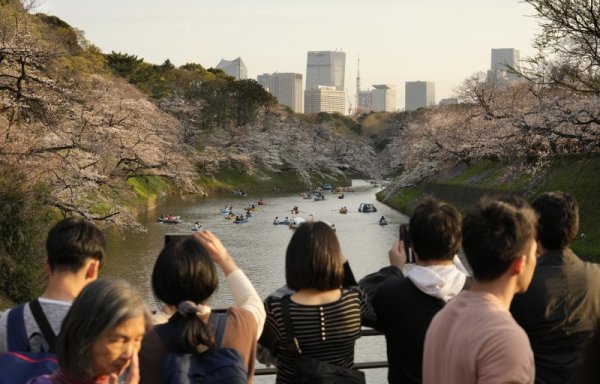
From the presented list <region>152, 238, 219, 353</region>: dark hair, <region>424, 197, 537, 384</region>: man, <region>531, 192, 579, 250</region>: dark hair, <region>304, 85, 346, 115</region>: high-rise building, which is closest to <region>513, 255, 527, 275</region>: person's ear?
<region>424, 197, 537, 384</region>: man

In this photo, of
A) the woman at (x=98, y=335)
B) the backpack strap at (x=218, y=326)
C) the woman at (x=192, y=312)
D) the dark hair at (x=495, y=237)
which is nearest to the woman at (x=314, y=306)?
the woman at (x=192, y=312)

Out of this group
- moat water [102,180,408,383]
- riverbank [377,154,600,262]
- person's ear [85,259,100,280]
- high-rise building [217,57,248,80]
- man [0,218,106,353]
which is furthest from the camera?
high-rise building [217,57,248,80]

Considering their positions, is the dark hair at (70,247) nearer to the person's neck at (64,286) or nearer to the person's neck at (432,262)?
the person's neck at (64,286)

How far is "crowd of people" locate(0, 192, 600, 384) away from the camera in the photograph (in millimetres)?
1744

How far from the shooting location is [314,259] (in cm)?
226

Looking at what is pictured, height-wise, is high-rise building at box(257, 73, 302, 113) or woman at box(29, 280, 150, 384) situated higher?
high-rise building at box(257, 73, 302, 113)

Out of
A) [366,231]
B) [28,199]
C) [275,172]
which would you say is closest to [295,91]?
[275,172]

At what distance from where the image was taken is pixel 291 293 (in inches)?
92.9

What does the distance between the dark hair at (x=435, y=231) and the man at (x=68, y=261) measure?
1.03 m

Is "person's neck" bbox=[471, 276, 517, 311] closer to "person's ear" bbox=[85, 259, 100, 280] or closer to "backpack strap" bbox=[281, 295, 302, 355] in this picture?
"backpack strap" bbox=[281, 295, 302, 355]

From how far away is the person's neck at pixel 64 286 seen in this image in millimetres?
2164

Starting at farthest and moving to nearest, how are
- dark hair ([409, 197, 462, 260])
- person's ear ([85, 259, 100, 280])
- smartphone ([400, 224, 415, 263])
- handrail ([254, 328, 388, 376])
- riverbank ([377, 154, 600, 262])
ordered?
1. riverbank ([377, 154, 600, 262])
2. handrail ([254, 328, 388, 376])
3. smartphone ([400, 224, 415, 263])
4. dark hair ([409, 197, 462, 260])
5. person's ear ([85, 259, 100, 280])

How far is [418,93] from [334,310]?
182 m

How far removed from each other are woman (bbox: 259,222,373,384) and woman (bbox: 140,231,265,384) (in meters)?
0.13
